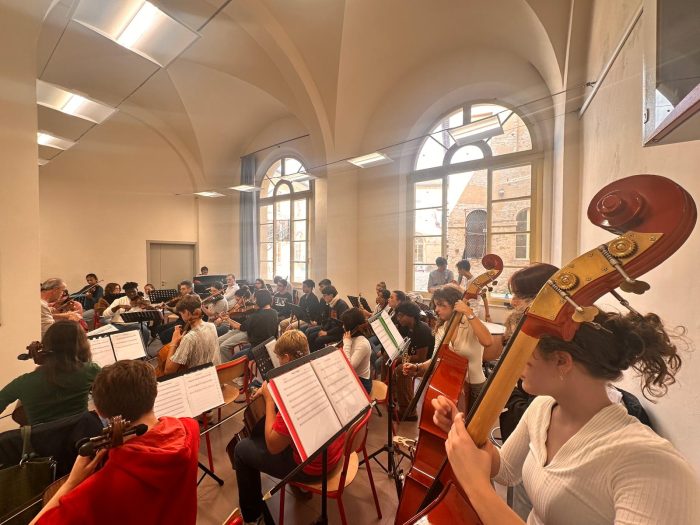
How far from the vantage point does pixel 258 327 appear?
4441 mm

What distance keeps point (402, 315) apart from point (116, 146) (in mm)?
9537

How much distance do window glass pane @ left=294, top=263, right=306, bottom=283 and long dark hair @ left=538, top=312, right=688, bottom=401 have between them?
28.9 ft

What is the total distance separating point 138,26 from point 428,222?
572 centimetres

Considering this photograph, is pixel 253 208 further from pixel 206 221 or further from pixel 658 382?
pixel 658 382

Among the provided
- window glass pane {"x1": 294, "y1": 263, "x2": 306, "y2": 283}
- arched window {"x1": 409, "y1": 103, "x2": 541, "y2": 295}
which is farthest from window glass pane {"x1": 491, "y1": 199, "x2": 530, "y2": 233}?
window glass pane {"x1": 294, "y1": 263, "x2": 306, "y2": 283}

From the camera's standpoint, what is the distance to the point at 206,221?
10.6m

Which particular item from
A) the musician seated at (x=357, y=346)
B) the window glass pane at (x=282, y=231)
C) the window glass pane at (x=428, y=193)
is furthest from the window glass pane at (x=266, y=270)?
the musician seated at (x=357, y=346)

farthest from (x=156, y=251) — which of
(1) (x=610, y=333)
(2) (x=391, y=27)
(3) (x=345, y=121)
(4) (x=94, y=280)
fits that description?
(1) (x=610, y=333)

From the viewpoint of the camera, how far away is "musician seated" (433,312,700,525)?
0.70m

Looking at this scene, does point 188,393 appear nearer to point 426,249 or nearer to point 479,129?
point 479,129

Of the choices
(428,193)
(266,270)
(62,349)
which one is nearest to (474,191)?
(428,193)

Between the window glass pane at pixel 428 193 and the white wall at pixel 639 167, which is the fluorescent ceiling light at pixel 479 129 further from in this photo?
the window glass pane at pixel 428 193

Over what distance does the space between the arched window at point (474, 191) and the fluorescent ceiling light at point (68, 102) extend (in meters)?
5.26

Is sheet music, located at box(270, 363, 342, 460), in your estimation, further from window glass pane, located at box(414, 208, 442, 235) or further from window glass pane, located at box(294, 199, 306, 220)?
window glass pane, located at box(294, 199, 306, 220)
